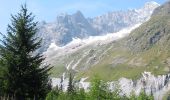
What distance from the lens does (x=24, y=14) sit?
3319cm

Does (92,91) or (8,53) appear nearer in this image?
(8,53)

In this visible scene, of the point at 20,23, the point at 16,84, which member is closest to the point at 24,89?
the point at 16,84

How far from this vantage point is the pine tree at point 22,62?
29.6 metres

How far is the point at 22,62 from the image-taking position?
98.1 feet

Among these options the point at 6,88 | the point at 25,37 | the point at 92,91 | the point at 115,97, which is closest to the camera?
the point at 6,88

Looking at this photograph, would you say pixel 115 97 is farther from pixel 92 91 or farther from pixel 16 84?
pixel 16 84

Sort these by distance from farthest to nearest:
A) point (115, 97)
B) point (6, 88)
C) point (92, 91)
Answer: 1. point (115, 97)
2. point (92, 91)
3. point (6, 88)

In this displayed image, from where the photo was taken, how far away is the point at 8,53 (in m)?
30.5

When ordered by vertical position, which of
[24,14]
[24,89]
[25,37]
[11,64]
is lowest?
[24,89]

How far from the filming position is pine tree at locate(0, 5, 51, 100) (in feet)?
97.0

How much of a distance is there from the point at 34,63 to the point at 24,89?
2.03m

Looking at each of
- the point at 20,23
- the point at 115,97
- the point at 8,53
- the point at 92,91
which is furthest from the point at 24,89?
the point at 115,97

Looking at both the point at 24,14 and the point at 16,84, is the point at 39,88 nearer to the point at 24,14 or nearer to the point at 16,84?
the point at 16,84

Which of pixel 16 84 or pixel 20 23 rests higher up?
pixel 20 23
